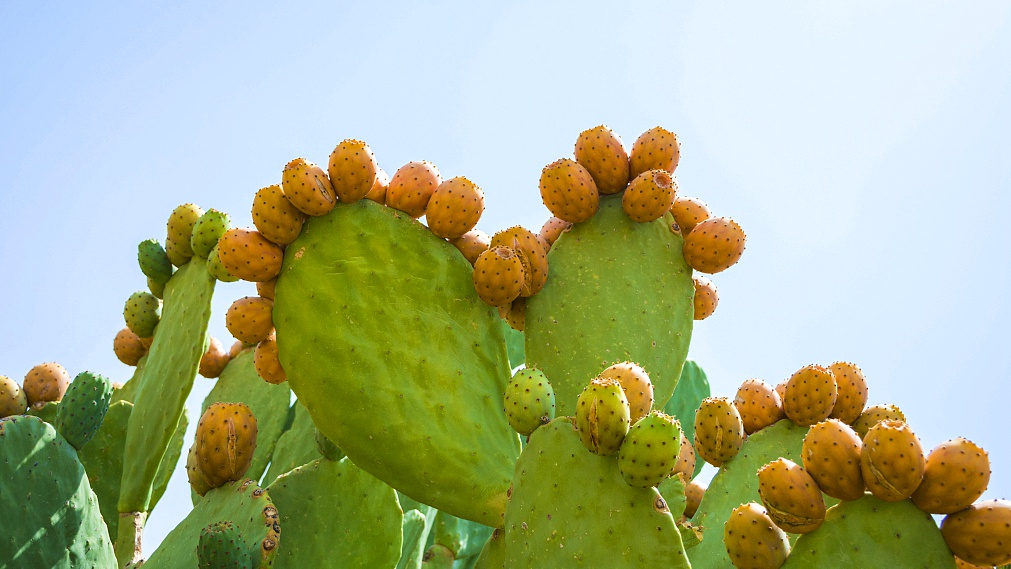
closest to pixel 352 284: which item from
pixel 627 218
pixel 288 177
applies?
pixel 288 177

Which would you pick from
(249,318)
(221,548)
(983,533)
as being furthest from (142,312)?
(983,533)

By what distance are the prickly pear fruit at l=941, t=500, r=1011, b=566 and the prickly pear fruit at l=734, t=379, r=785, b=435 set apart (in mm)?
853

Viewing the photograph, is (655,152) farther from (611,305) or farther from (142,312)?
(142,312)

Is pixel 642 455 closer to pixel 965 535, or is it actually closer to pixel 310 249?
pixel 965 535

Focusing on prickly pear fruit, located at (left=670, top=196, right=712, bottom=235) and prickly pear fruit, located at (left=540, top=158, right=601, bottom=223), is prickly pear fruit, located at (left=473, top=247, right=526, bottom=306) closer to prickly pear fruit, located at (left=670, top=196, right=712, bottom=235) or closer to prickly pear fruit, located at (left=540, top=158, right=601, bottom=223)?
prickly pear fruit, located at (left=540, top=158, right=601, bottom=223)

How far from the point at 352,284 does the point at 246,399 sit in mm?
1033

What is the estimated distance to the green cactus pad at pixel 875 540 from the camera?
1.35 meters

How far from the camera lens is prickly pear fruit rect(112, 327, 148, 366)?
2.91 m

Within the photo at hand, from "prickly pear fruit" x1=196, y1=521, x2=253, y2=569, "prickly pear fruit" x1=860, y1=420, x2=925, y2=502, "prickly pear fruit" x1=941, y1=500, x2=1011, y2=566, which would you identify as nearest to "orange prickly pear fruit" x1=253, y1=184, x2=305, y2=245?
"prickly pear fruit" x1=196, y1=521, x2=253, y2=569

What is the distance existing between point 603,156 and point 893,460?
1.16 m

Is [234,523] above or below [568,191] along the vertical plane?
below

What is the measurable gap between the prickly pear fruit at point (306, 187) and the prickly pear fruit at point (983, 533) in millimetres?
1351

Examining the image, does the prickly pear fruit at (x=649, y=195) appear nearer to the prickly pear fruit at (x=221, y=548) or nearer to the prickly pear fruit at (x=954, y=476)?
the prickly pear fruit at (x=954, y=476)

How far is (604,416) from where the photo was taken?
145cm
